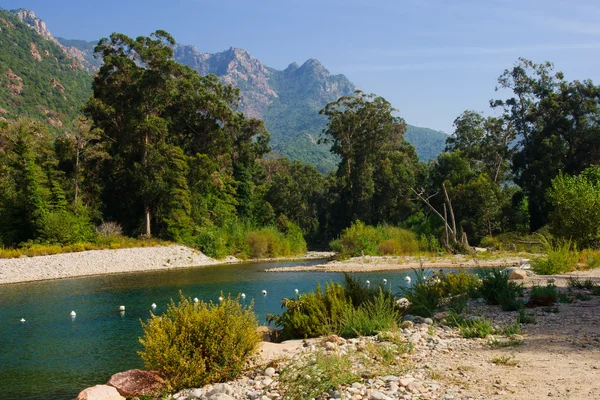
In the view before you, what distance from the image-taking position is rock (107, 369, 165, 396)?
6.01m

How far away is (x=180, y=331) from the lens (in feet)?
20.5

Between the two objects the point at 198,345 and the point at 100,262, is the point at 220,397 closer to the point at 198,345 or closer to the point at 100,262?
the point at 198,345

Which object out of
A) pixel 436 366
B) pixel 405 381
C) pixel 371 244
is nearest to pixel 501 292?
pixel 436 366

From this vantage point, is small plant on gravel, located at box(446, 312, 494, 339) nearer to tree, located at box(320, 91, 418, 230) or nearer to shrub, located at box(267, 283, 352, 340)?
shrub, located at box(267, 283, 352, 340)

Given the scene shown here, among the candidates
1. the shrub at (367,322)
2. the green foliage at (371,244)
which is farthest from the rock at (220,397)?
the green foliage at (371,244)

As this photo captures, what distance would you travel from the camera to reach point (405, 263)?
25.7 meters

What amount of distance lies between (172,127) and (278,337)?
111 ft

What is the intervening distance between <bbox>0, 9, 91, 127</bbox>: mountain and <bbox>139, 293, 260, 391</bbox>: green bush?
59757mm

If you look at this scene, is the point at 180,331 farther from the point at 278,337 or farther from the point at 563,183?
the point at 563,183

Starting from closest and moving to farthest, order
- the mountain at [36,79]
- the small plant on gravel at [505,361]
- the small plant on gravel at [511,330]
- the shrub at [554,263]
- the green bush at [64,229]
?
the small plant on gravel at [505,361], the small plant on gravel at [511,330], the shrub at [554,263], the green bush at [64,229], the mountain at [36,79]

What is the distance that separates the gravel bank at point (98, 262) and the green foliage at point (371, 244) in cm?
953

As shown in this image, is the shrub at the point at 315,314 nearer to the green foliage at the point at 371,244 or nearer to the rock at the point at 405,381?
the rock at the point at 405,381

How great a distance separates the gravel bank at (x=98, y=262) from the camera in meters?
24.8

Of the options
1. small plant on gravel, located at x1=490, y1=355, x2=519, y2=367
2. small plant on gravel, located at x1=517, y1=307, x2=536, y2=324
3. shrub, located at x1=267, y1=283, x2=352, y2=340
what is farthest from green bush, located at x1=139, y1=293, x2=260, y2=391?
small plant on gravel, located at x1=517, y1=307, x2=536, y2=324
